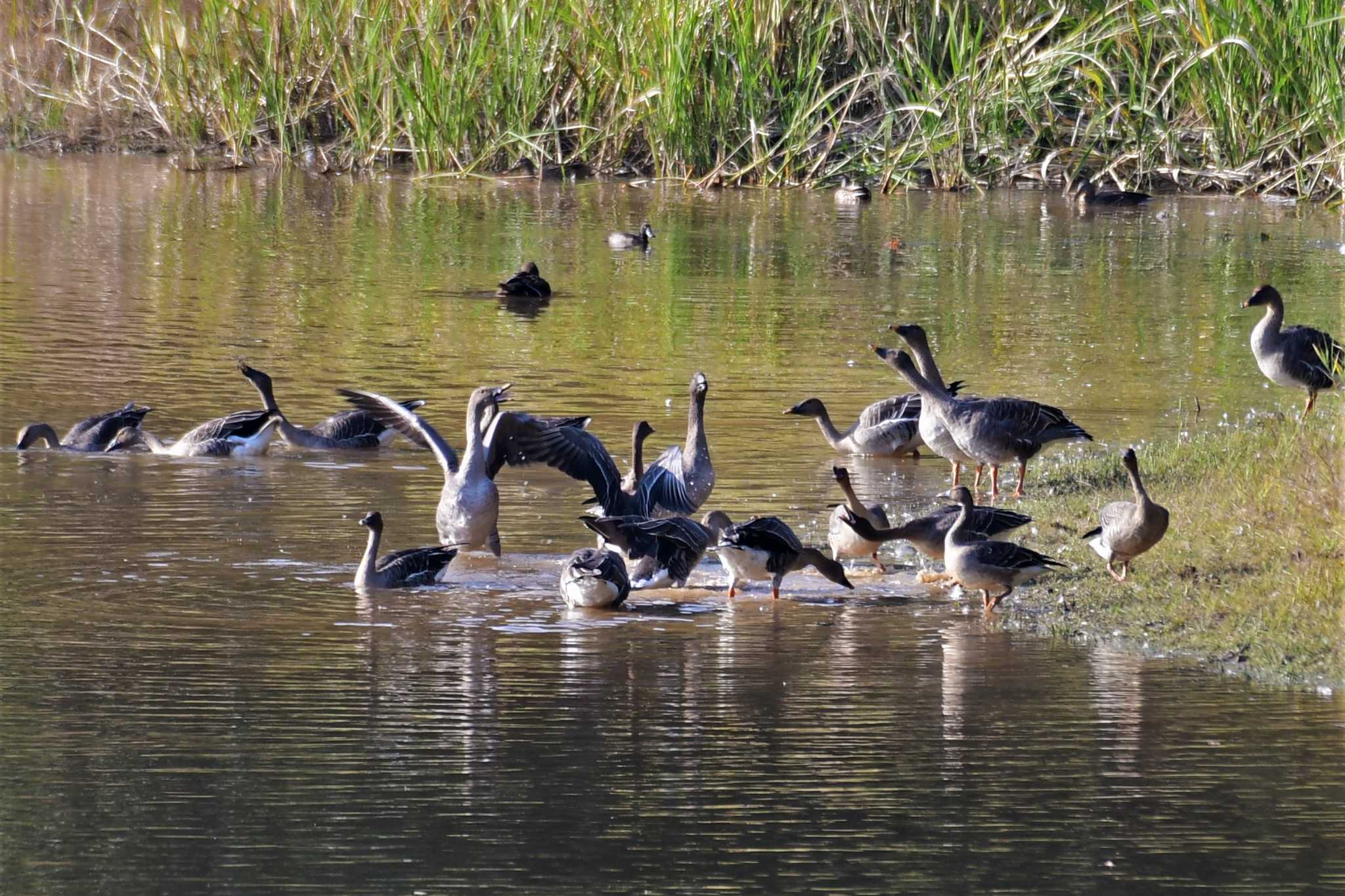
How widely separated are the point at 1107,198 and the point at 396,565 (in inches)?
658

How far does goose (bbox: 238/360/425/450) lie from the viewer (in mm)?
11531

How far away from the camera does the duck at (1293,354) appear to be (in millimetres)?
11977

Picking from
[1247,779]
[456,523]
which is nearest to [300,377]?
[456,523]

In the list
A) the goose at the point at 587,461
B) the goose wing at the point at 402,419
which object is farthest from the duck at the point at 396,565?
the goose at the point at 587,461

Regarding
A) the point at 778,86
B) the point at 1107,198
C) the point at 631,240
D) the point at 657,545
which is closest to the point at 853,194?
the point at 778,86

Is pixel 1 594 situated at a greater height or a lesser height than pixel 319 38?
lesser

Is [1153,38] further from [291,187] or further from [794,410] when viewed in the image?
[794,410]

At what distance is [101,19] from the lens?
2819 centimetres

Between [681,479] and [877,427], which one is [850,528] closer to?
[681,479]

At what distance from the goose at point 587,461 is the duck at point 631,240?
10.6 metres

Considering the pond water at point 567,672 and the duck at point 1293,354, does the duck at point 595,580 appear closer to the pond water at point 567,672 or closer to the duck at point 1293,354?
the pond water at point 567,672

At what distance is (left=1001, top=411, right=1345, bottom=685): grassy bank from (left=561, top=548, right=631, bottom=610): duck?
162cm

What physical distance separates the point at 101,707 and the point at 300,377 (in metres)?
7.45

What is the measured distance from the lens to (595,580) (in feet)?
25.8
